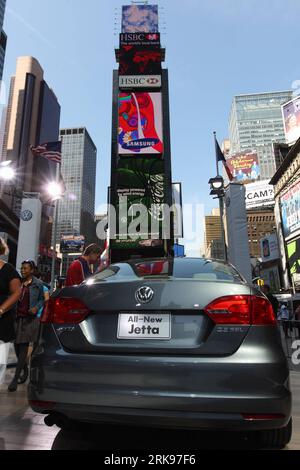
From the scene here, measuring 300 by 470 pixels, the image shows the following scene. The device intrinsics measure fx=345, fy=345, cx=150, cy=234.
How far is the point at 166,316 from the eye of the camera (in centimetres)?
220

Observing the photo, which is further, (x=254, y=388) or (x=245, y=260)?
(x=245, y=260)

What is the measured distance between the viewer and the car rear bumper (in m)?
1.95

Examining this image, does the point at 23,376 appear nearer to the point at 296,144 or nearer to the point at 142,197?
the point at 142,197

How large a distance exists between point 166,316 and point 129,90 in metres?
29.6

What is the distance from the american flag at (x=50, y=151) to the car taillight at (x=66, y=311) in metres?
18.4

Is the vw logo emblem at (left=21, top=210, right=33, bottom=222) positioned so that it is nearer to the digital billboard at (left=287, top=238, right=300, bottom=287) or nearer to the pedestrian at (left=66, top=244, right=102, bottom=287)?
the pedestrian at (left=66, top=244, right=102, bottom=287)

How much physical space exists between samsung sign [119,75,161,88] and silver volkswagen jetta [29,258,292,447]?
96.0 feet

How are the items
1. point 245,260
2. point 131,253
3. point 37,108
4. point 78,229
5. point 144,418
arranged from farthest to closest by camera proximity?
1. point 78,229
2. point 37,108
3. point 131,253
4. point 245,260
5. point 144,418

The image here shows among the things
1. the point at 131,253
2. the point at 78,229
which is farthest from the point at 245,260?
the point at 78,229

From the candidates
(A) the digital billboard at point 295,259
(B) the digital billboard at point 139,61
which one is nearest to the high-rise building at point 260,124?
(A) the digital billboard at point 295,259

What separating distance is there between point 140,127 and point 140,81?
4.53 m

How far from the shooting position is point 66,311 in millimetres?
2365

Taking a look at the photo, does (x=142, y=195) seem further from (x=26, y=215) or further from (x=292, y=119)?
(x=292, y=119)

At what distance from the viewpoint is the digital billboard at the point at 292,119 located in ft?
177
